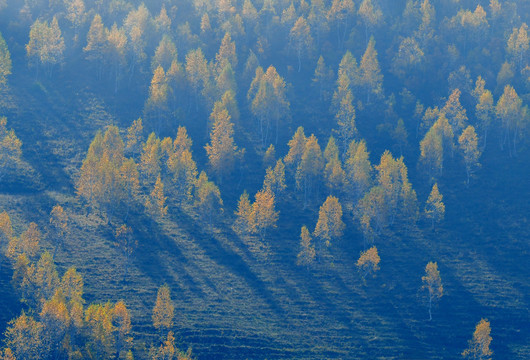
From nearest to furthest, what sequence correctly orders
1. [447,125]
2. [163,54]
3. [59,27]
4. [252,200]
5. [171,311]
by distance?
[171,311]
[252,200]
[447,125]
[163,54]
[59,27]

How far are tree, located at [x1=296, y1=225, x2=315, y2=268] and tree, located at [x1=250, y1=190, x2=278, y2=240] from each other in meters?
7.19

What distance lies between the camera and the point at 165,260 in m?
113

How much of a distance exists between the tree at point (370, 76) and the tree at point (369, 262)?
53.6m

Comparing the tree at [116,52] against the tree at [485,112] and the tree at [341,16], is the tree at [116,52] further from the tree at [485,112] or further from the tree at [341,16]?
the tree at [485,112]

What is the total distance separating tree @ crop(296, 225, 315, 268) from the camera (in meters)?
113

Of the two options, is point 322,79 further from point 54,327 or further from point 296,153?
point 54,327

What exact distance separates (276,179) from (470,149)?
3849 centimetres

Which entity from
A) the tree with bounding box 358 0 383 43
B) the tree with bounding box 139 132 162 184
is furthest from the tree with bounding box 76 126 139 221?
the tree with bounding box 358 0 383 43

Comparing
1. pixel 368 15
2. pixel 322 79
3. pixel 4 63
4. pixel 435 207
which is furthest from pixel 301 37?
pixel 4 63

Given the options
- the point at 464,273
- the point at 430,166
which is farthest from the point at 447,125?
the point at 464,273

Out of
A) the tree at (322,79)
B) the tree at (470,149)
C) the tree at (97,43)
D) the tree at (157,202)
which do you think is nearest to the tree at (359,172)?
the tree at (470,149)

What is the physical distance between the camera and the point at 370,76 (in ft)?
518

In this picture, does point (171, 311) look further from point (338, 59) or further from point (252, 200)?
point (338, 59)

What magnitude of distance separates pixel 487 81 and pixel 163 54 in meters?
75.2
